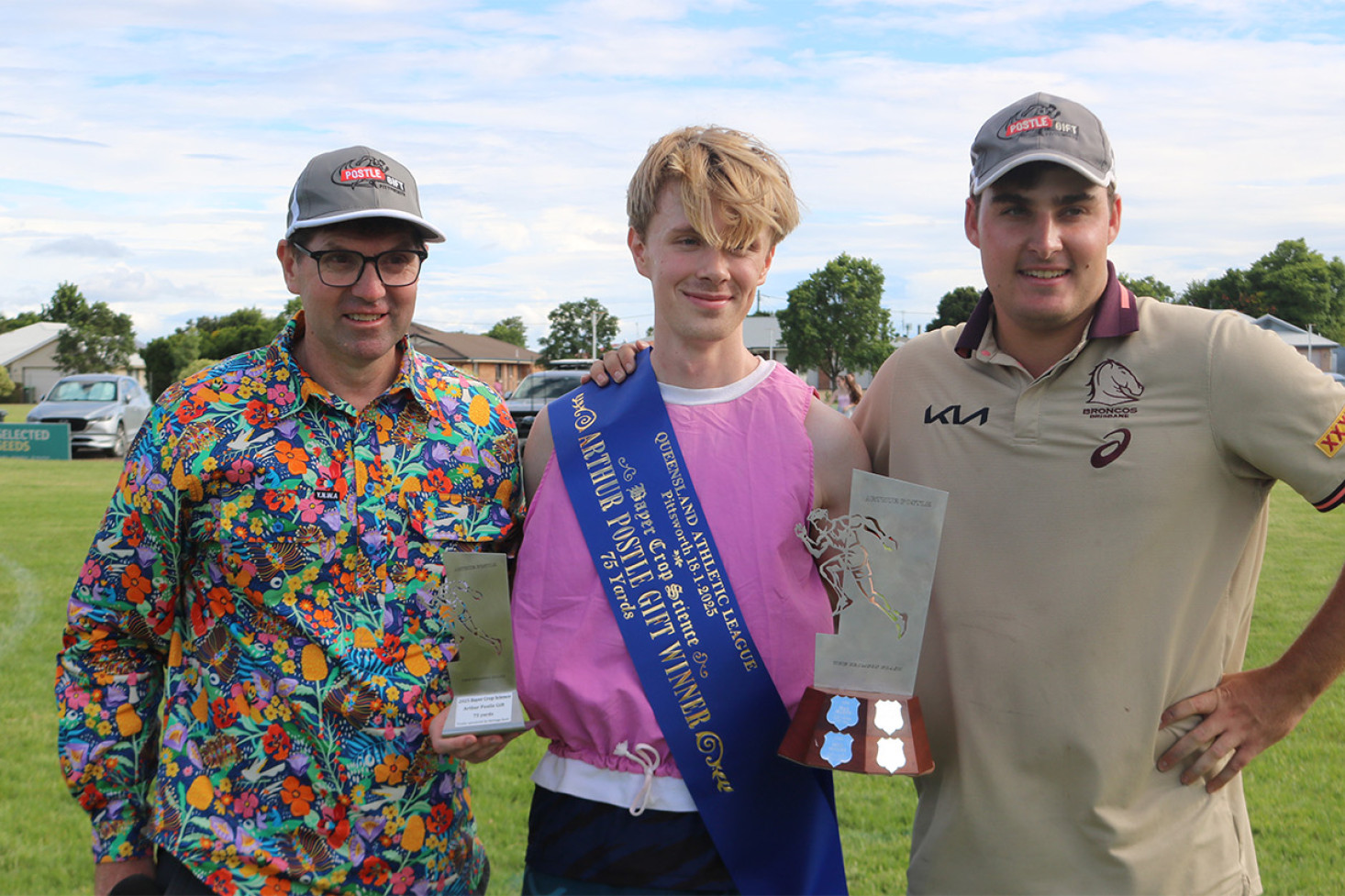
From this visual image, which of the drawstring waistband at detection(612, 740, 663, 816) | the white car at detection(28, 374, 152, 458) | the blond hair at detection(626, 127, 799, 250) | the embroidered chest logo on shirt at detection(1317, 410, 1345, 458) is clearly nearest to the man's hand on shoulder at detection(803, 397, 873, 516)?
the blond hair at detection(626, 127, 799, 250)

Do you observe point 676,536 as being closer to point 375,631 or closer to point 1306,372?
point 375,631

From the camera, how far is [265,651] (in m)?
2.05

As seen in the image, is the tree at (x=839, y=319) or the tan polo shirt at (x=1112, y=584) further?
the tree at (x=839, y=319)

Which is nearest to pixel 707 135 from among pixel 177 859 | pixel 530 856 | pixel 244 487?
pixel 244 487

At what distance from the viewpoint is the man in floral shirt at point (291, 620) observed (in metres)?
2.04

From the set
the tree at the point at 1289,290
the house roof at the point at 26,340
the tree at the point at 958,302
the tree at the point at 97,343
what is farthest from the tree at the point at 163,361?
the tree at the point at 1289,290

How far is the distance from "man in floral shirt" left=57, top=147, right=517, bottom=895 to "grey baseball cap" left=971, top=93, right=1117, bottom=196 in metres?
1.25

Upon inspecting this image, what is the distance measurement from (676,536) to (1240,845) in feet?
4.43

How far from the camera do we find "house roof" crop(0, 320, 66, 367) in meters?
55.3

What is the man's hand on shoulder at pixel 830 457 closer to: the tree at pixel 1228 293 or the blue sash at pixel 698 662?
the blue sash at pixel 698 662

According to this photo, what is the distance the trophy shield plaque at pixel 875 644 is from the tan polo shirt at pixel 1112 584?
22 cm

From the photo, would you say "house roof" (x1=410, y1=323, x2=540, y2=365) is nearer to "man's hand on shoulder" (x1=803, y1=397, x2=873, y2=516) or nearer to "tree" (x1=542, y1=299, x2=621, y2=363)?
"tree" (x1=542, y1=299, x2=621, y2=363)

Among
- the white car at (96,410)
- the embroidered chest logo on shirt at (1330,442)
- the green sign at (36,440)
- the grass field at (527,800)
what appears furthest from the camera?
the white car at (96,410)

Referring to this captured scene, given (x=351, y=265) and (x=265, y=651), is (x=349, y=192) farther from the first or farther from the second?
(x=265, y=651)
